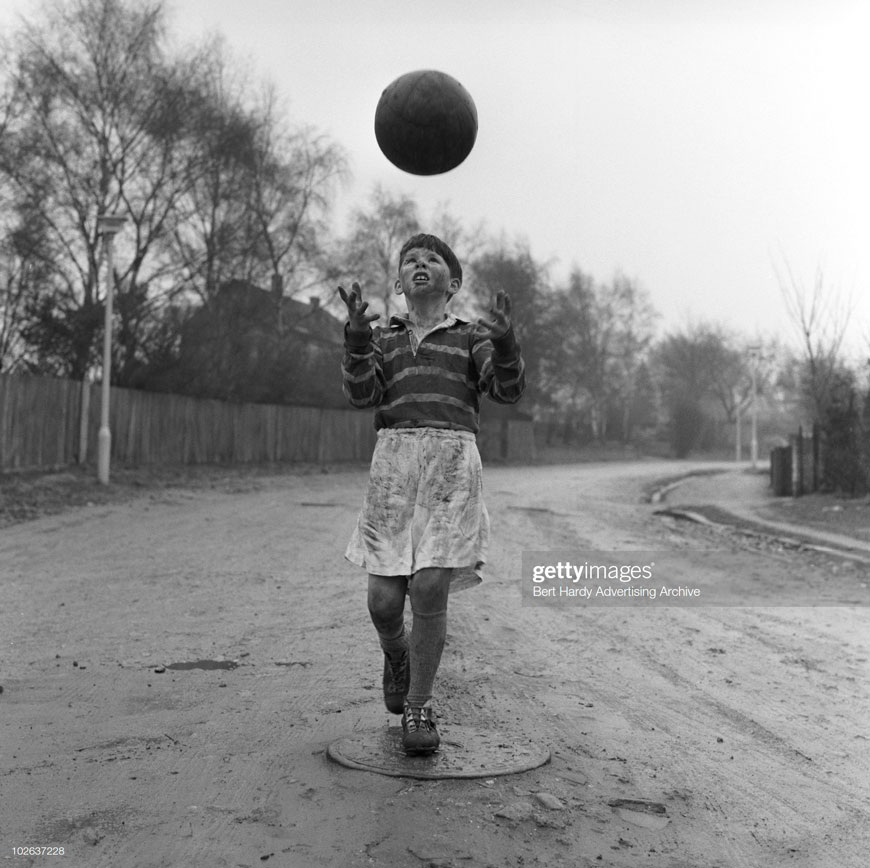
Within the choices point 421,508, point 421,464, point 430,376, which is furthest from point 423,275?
point 421,508

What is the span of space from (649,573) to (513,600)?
273 cm

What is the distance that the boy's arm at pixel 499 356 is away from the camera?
12.1ft

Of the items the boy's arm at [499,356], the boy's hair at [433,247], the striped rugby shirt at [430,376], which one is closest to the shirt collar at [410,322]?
the striped rugby shirt at [430,376]

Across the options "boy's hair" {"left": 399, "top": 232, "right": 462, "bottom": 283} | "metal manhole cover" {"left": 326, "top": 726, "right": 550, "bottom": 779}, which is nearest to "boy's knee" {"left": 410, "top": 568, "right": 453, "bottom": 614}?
"metal manhole cover" {"left": 326, "top": 726, "right": 550, "bottom": 779}

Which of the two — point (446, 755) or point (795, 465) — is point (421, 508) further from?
point (795, 465)

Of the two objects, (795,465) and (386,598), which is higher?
(795,465)

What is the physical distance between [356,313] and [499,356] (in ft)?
1.80

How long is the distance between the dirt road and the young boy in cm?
46

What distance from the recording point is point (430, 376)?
4035 millimetres

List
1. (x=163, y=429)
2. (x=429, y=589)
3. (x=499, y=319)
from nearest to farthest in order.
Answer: (x=499, y=319) < (x=429, y=589) < (x=163, y=429)

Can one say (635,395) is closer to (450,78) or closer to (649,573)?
(649,573)

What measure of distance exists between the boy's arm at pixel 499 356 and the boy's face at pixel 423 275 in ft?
0.88

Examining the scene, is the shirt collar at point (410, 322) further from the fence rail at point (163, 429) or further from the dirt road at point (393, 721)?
the fence rail at point (163, 429)

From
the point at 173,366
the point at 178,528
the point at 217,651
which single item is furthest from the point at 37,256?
the point at 217,651
